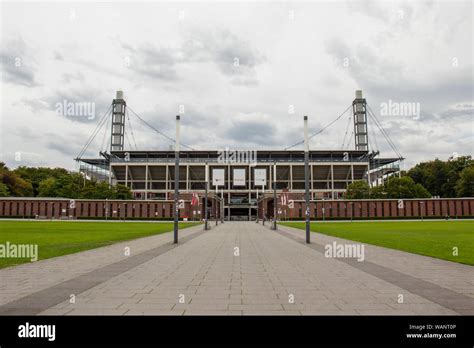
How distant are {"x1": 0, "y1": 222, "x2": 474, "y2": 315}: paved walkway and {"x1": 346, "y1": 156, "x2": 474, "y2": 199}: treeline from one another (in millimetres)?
80774

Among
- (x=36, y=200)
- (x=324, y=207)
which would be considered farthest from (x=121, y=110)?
(x=324, y=207)

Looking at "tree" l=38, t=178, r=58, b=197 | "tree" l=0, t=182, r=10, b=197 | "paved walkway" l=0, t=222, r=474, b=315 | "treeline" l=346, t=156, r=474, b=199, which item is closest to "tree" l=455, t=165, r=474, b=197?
"treeline" l=346, t=156, r=474, b=199

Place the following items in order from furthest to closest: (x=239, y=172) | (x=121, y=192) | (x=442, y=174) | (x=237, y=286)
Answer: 1. (x=239, y=172)
2. (x=442, y=174)
3. (x=121, y=192)
4. (x=237, y=286)

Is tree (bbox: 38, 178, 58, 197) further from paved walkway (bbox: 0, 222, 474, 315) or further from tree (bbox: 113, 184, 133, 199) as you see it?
paved walkway (bbox: 0, 222, 474, 315)

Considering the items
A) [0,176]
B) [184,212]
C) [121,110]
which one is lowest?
[184,212]

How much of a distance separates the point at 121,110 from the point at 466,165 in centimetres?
12711

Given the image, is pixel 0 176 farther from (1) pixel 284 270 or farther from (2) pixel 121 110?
(1) pixel 284 270

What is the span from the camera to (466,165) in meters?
103

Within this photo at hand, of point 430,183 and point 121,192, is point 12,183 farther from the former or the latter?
point 430,183

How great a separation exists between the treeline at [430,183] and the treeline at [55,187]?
198ft

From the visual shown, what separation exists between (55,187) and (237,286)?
4227 inches

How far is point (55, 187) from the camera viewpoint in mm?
104125

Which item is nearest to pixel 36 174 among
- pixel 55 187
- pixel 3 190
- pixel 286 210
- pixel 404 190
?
pixel 55 187
